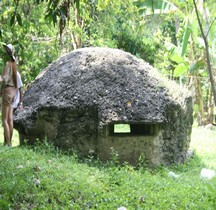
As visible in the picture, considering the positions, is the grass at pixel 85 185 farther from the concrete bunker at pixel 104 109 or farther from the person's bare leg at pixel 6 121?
the person's bare leg at pixel 6 121

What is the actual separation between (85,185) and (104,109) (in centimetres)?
198

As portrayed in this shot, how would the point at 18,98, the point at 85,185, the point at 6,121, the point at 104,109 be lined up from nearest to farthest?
1. the point at 85,185
2. the point at 104,109
3. the point at 6,121
4. the point at 18,98

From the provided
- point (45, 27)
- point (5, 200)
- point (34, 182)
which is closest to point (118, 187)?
point (34, 182)

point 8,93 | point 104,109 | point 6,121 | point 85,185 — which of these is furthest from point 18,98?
point 85,185

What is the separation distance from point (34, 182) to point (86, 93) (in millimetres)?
2595

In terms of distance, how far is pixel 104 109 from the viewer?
6.98 metres

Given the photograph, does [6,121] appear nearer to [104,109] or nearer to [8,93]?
[8,93]

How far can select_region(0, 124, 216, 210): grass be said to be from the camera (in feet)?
15.4

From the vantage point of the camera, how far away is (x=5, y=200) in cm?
434

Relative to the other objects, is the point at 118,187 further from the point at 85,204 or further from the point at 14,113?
the point at 14,113

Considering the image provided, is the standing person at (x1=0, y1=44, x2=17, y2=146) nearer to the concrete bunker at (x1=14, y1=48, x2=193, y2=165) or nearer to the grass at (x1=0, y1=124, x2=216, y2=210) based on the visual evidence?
the concrete bunker at (x1=14, y1=48, x2=193, y2=165)

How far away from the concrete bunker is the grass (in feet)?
0.90

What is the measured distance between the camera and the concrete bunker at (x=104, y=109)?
7.10 meters

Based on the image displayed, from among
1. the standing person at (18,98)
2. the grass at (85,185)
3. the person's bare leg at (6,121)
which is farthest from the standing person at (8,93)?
the grass at (85,185)
